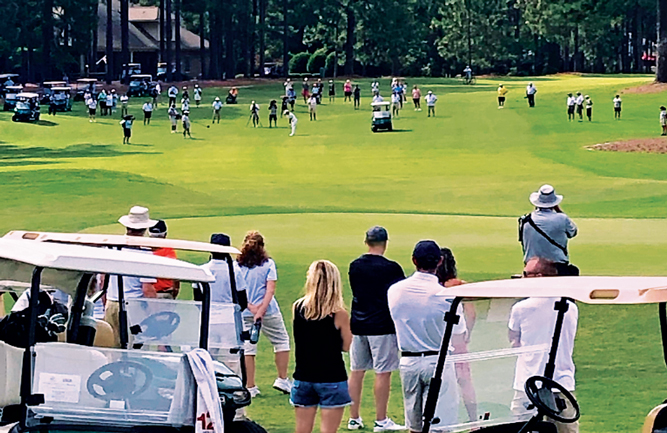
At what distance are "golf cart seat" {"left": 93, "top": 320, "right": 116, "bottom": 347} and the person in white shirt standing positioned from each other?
9.01ft

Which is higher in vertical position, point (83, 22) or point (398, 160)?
point (83, 22)

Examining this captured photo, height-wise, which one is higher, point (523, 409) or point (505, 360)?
point (505, 360)

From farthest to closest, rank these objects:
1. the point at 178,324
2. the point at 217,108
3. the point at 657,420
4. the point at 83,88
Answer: the point at 83,88
the point at 217,108
the point at 178,324
the point at 657,420

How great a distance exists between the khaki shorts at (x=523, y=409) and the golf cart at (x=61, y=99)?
70.8m

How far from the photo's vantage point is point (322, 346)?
30.4 ft

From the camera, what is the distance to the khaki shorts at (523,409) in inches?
272

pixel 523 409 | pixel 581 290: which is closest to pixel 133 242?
pixel 523 409

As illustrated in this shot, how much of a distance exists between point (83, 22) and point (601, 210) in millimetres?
73598

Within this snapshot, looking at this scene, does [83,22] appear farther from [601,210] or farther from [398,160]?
[601,210]

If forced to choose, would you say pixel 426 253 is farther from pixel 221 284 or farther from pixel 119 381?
pixel 221 284

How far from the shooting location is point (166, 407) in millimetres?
7430

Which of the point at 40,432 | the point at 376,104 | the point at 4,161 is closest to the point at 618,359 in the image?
the point at 40,432

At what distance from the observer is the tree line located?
115062mm

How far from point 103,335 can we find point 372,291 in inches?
98.2
